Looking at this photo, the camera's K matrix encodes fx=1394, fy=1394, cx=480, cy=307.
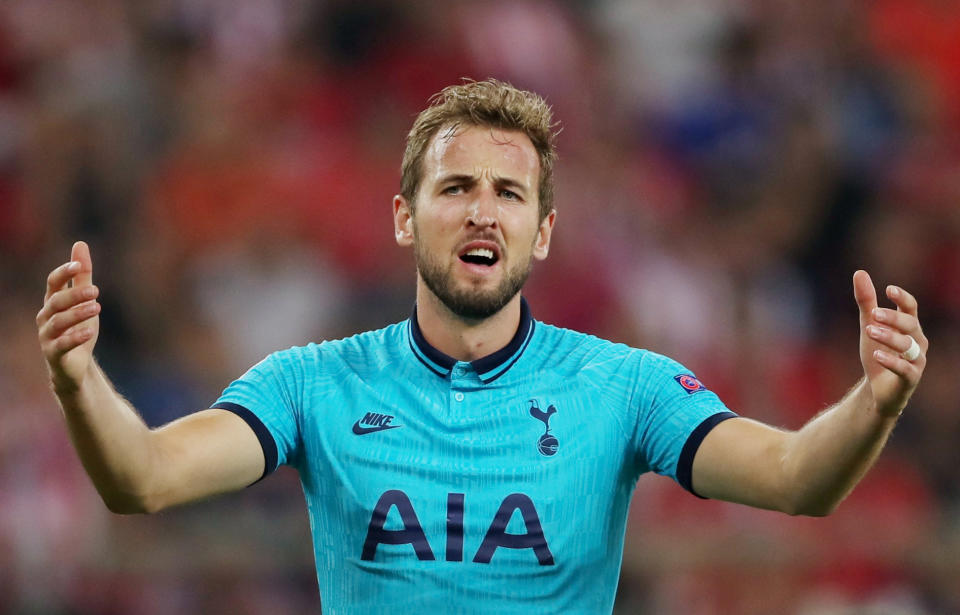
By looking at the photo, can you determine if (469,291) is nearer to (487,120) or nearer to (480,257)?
(480,257)

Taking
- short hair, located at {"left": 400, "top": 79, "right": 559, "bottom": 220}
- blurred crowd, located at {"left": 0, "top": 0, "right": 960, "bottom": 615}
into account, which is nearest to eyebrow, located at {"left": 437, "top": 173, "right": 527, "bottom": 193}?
short hair, located at {"left": 400, "top": 79, "right": 559, "bottom": 220}

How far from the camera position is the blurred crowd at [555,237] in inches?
277

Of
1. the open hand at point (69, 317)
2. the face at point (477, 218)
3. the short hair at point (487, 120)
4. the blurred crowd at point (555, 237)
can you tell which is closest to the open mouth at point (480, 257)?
the face at point (477, 218)

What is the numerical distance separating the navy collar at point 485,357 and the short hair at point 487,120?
428 millimetres

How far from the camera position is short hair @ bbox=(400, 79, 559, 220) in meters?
4.45

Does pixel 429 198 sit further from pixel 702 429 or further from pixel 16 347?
pixel 16 347

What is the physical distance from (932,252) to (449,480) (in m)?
5.75

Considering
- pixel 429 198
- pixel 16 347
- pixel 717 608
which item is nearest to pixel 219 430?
pixel 429 198

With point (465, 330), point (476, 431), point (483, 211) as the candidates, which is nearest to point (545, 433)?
point (476, 431)

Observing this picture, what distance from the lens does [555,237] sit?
8695mm

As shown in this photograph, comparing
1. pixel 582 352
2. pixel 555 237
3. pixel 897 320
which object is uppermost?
pixel 555 237

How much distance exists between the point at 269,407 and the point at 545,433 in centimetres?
83

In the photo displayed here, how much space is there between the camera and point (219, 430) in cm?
400

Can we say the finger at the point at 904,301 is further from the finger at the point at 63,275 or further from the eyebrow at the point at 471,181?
the finger at the point at 63,275
